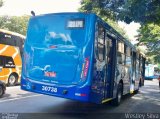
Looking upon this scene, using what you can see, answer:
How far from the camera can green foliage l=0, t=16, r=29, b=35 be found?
47.1m

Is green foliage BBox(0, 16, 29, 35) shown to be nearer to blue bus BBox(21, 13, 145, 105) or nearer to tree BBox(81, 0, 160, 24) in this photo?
tree BBox(81, 0, 160, 24)

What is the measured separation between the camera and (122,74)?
13031 mm

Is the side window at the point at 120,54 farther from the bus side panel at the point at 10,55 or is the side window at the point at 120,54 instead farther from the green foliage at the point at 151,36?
the bus side panel at the point at 10,55

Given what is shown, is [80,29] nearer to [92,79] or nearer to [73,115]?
[92,79]

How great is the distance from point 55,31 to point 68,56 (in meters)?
0.98

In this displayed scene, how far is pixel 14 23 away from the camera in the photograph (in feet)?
159

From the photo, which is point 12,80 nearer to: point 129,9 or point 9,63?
point 9,63

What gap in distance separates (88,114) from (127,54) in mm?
4850

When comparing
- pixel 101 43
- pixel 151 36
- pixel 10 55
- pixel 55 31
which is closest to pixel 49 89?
pixel 55 31

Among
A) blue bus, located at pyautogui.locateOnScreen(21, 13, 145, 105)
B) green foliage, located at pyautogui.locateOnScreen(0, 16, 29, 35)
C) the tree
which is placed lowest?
blue bus, located at pyautogui.locateOnScreen(21, 13, 145, 105)

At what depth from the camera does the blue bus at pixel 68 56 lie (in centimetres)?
871

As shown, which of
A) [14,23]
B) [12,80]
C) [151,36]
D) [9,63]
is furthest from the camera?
[14,23]

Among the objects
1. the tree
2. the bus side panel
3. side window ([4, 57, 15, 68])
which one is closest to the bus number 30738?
the tree

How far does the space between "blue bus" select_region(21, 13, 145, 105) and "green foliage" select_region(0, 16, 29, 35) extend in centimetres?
3839
